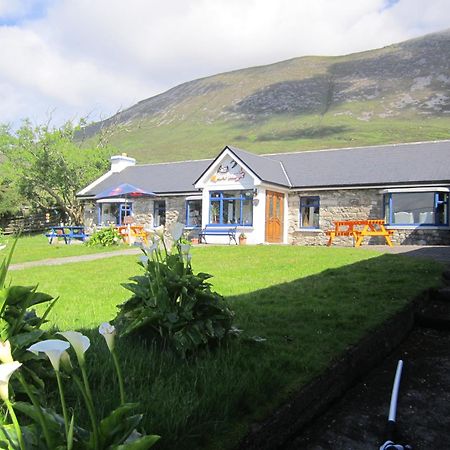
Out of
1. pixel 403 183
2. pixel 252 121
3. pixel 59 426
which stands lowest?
pixel 59 426

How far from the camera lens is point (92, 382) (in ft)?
9.30

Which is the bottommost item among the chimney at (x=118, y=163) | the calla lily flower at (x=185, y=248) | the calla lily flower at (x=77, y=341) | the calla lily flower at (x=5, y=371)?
the calla lily flower at (x=5, y=371)

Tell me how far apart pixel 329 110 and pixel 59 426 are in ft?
382

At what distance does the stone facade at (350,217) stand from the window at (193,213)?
16.7ft

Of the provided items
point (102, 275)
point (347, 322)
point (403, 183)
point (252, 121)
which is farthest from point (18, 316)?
point (252, 121)

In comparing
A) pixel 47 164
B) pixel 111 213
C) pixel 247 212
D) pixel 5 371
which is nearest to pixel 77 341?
pixel 5 371

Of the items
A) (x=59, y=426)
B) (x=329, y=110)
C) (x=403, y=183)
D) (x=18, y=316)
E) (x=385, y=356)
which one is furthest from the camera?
(x=329, y=110)

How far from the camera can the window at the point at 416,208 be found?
62.1 ft

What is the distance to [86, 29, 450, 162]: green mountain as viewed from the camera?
84.2 m

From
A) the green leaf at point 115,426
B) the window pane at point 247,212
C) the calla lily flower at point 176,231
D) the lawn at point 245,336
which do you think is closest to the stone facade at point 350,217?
the window pane at point 247,212

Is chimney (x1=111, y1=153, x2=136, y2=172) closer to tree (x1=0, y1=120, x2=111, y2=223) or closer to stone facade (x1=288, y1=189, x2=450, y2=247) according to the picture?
tree (x1=0, y1=120, x2=111, y2=223)

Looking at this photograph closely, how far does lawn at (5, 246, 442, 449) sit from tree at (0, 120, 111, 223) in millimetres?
21617

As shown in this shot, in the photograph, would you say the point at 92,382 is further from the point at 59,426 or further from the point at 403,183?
the point at 403,183

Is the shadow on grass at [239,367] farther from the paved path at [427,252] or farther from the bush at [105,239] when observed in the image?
the bush at [105,239]
